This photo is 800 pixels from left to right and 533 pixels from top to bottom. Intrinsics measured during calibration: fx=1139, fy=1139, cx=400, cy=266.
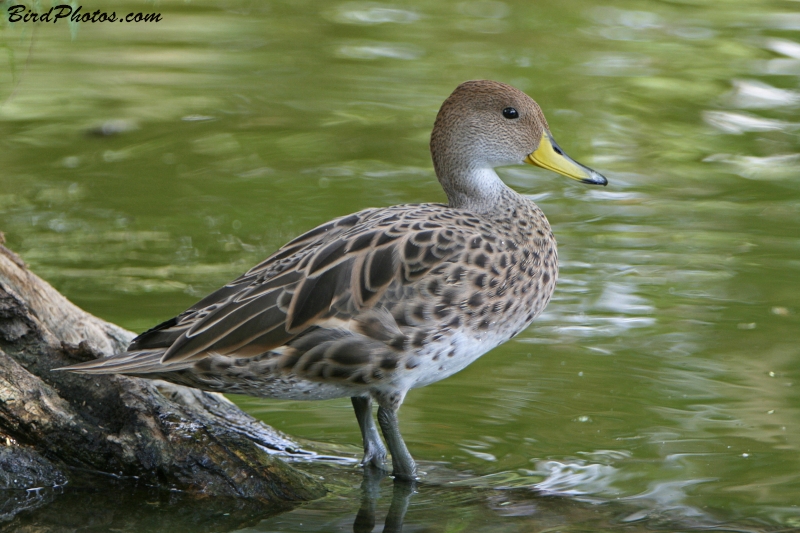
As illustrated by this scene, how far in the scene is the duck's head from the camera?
539 centimetres

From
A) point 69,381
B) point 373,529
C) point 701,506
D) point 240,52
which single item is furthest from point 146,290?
point 240,52

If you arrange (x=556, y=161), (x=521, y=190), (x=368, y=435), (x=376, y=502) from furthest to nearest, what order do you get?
(x=521, y=190)
(x=556, y=161)
(x=368, y=435)
(x=376, y=502)

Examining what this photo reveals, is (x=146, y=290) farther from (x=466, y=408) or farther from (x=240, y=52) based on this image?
(x=240, y=52)

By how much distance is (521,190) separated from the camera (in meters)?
8.55

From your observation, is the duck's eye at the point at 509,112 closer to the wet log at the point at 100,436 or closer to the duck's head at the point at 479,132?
the duck's head at the point at 479,132

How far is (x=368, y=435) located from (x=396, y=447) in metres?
0.22

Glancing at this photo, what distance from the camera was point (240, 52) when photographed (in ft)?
39.8

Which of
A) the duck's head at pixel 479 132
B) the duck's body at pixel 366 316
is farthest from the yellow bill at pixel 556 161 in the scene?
the duck's body at pixel 366 316

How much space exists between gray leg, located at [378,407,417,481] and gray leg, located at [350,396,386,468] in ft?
0.44

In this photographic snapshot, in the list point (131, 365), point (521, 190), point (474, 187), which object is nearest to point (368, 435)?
point (131, 365)

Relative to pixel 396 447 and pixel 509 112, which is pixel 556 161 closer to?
pixel 509 112

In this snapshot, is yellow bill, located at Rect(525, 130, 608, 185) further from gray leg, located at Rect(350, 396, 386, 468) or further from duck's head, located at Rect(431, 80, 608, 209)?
gray leg, located at Rect(350, 396, 386, 468)

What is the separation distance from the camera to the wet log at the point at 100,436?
4.54 meters

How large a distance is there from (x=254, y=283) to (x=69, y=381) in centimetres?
86
